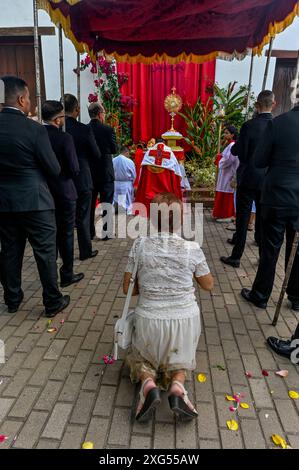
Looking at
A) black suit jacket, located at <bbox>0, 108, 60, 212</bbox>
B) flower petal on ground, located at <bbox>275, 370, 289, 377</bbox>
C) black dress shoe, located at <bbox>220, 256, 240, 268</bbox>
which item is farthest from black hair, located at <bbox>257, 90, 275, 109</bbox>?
flower petal on ground, located at <bbox>275, 370, 289, 377</bbox>

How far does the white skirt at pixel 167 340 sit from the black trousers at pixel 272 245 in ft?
4.01

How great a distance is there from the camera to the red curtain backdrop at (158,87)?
315 inches

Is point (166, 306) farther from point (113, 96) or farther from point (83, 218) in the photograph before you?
point (113, 96)

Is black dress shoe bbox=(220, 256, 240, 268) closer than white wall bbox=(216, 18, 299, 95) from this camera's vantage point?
Yes

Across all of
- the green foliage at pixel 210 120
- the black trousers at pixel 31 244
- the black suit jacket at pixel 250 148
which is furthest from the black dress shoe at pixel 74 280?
the green foliage at pixel 210 120

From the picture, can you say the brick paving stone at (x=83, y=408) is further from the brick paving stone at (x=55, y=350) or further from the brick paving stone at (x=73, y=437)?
the brick paving stone at (x=55, y=350)

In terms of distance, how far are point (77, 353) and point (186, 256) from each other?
1.26 metres

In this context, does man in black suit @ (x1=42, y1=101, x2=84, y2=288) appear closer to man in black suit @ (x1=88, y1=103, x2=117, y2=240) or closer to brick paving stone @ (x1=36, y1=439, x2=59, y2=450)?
man in black suit @ (x1=88, y1=103, x2=117, y2=240)

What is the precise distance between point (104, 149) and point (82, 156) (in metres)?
0.74

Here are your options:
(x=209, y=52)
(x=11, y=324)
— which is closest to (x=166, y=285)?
(x=11, y=324)

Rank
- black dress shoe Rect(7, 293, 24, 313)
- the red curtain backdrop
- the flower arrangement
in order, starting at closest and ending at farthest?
black dress shoe Rect(7, 293, 24, 313) < the flower arrangement < the red curtain backdrop

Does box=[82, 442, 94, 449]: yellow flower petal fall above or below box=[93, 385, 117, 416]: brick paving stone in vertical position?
below

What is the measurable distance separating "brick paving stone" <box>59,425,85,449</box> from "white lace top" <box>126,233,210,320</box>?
2.41ft

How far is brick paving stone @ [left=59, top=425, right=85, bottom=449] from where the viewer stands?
1881mm
